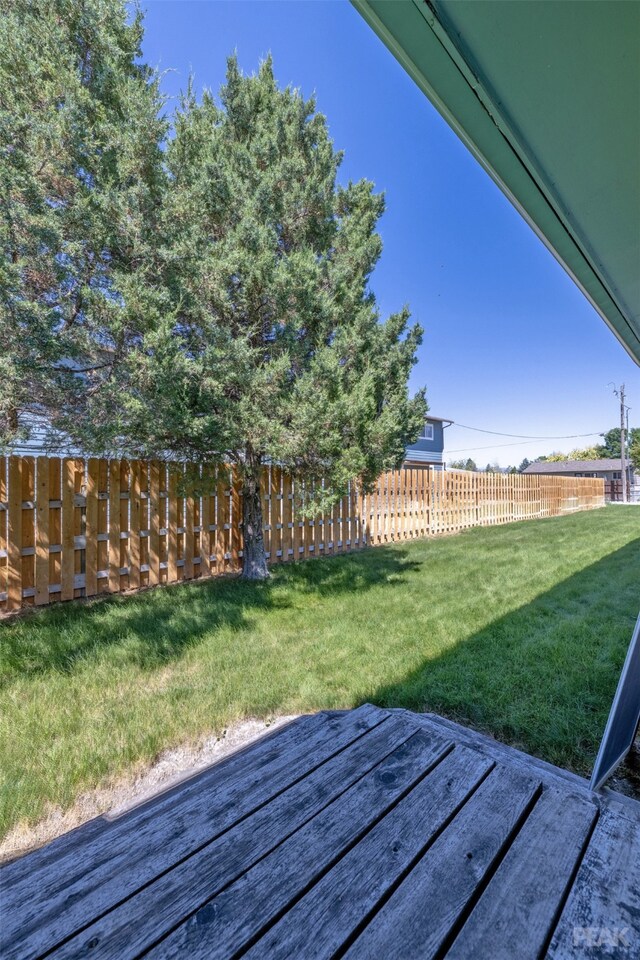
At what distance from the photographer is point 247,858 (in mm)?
992

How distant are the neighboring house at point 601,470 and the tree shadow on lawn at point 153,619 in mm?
33975

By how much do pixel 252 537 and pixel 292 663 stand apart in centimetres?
248

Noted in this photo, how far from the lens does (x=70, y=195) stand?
3285mm

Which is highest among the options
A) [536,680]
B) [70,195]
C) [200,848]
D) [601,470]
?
[70,195]

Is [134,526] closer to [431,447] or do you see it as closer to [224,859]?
[224,859]

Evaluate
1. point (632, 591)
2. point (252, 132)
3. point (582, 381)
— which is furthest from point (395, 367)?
point (582, 381)

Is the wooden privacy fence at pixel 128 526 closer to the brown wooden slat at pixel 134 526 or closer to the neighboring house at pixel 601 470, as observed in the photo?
the brown wooden slat at pixel 134 526

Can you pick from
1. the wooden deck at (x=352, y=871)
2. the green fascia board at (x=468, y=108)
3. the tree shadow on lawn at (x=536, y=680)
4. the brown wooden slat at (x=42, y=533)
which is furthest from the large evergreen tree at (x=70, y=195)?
the tree shadow on lawn at (x=536, y=680)

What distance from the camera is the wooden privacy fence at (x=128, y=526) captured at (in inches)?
152

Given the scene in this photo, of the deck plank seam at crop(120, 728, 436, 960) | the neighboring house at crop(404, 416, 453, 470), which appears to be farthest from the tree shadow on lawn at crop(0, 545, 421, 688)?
the neighboring house at crop(404, 416, 453, 470)

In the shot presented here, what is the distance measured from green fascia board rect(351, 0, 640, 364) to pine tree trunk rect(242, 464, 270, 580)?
12.8 feet

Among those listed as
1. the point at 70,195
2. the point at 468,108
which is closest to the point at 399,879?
the point at 468,108

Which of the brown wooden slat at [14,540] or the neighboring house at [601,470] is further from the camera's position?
the neighboring house at [601,470]

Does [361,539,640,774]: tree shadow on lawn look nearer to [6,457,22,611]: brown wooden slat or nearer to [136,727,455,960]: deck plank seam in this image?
[136,727,455,960]: deck plank seam
